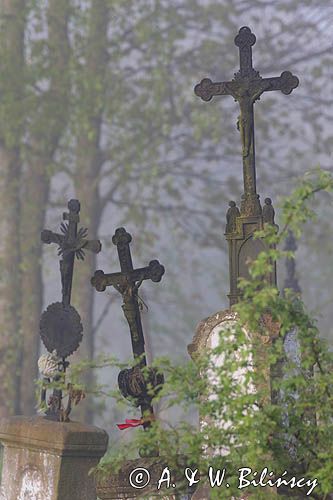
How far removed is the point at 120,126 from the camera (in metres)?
22.1

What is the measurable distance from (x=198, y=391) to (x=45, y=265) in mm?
16465

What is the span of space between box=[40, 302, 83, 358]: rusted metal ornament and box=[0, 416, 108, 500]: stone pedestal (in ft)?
3.88

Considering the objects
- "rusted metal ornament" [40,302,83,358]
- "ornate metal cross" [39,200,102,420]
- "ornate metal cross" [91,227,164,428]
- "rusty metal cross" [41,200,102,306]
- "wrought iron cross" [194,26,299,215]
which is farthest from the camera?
"rusty metal cross" [41,200,102,306]

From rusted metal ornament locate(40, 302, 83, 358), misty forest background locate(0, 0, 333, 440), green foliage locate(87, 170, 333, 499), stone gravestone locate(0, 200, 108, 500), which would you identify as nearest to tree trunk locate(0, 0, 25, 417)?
misty forest background locate(0, 0, 333, 440)

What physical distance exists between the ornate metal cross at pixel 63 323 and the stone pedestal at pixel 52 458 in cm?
49

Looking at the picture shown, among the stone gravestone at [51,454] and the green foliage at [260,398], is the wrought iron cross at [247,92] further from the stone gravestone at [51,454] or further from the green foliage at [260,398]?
the green foliage at [260,398]

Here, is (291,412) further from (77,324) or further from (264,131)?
(264,131)

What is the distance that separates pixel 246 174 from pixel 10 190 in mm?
11980

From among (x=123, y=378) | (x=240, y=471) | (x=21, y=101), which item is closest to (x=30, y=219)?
(x=21, y=101)

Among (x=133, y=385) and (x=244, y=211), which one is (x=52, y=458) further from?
(x=244, y=211)

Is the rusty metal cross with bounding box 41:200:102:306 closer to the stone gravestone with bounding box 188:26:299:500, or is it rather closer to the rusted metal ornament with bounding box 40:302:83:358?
the rusted metal ornament with bounding box 40:302:83:358

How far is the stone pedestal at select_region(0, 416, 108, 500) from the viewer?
9109mm

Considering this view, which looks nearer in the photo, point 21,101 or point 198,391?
point 198,391

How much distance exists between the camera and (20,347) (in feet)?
67.7
